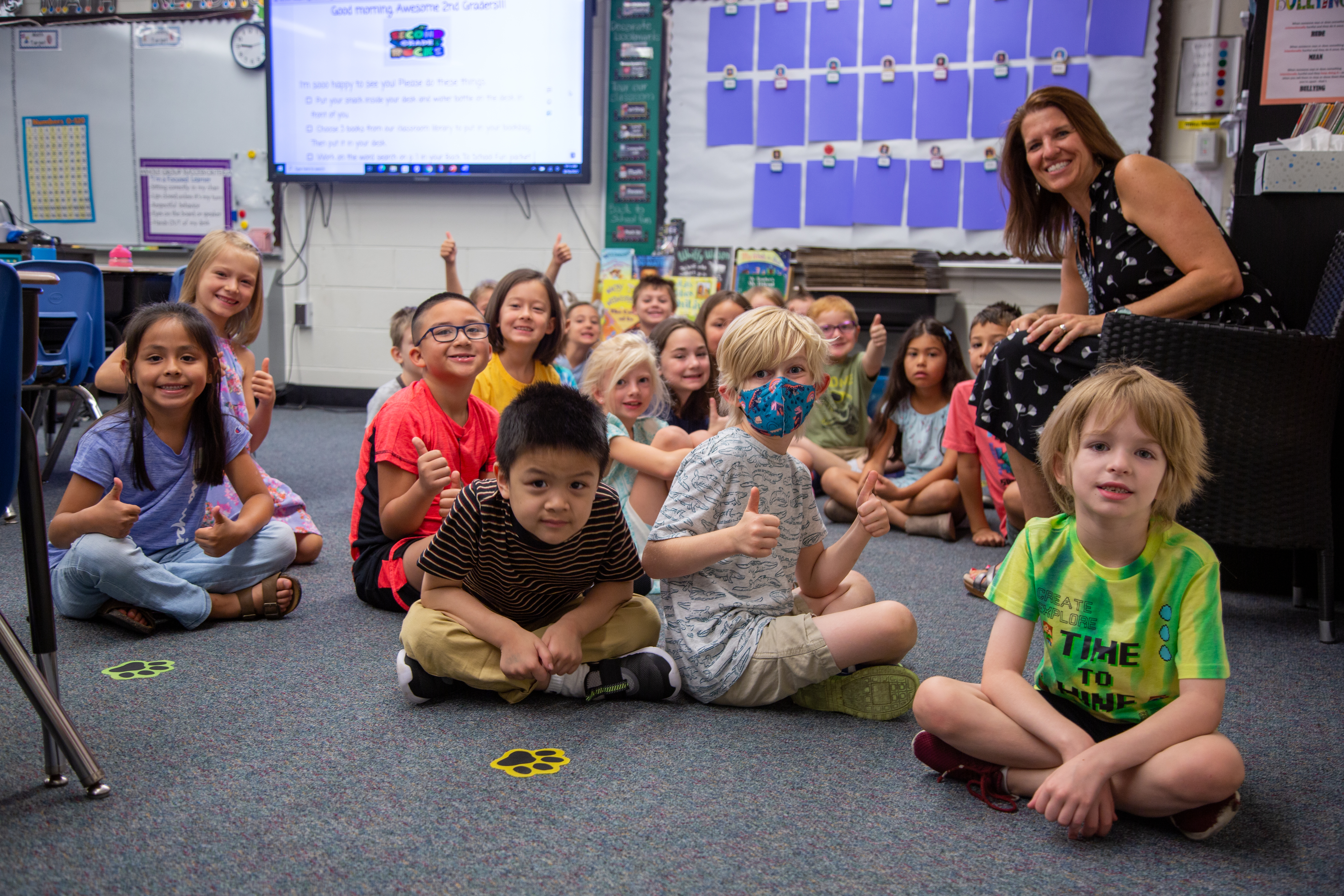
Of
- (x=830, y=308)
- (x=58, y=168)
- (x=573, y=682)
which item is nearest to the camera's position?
(x=573, y=682)

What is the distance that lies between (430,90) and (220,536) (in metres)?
3.56

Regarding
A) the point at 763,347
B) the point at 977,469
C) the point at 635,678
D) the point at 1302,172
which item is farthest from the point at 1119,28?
the point at 635,678

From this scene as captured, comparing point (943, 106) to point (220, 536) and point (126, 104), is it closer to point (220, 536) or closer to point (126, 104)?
point (220, 536)

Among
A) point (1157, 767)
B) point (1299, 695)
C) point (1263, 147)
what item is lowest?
point (1299, 695)

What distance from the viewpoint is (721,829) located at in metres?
1.07

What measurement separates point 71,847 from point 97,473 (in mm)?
911

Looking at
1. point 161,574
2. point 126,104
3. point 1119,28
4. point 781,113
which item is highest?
point 1119,28

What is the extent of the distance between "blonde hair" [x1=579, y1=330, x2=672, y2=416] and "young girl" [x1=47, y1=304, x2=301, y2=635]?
0.73 m

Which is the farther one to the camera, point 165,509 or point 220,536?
point 165,509

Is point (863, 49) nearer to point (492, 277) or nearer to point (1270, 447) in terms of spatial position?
point (492, 277)

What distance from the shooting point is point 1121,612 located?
112cm

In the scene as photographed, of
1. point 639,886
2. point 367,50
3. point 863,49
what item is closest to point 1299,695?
point 639,886

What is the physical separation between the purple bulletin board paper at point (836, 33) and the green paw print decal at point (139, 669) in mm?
3670

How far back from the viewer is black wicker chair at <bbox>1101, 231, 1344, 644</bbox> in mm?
1776
